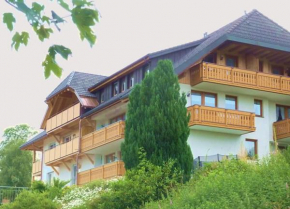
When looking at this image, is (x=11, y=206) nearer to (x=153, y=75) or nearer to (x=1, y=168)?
(x=153, y=75)

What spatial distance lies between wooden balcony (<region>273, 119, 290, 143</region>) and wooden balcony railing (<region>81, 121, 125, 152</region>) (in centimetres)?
793

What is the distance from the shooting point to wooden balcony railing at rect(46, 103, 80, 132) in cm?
3806

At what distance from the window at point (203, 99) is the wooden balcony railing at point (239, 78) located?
2.47 ft

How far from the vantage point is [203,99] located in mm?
31750

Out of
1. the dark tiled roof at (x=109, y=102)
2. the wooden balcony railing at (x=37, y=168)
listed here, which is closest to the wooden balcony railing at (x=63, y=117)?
the dark tiled roof at (x=109, y=102)

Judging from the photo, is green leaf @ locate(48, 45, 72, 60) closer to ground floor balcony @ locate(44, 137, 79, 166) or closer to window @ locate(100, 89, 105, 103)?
ground floor balcony @ locate(44, 137, 79, 166)

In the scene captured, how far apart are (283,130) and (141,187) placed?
52.4 ft

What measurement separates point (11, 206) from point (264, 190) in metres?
15.2

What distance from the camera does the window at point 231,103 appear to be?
32.5 m

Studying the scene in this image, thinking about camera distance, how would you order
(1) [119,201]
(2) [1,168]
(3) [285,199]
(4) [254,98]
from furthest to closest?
(2) [1,168]
(4) [254,98]
(1) [119,201]
(3) [285,199]

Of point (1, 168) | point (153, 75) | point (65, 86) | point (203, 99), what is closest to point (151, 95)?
point (153, 75)

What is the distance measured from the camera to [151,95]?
77.9 ft

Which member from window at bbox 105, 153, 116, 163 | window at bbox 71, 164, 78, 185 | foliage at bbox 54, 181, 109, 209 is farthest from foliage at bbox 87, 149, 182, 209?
window at bbox 71, 164, 78, 185

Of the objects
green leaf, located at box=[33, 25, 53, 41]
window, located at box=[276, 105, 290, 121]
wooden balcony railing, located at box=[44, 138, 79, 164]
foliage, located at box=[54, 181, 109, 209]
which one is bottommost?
foliage, located at box=[54, 181, 109, 209]
